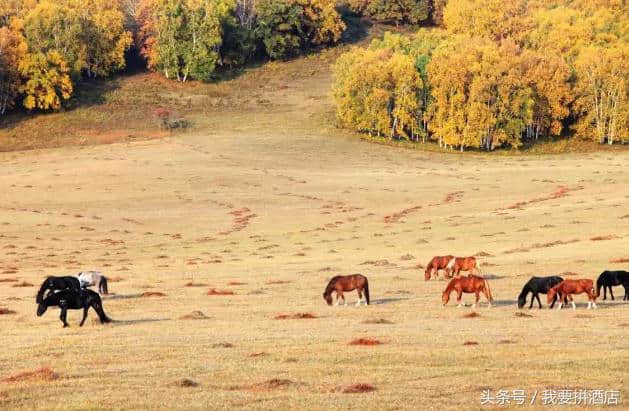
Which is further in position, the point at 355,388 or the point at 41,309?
the point at 41,309

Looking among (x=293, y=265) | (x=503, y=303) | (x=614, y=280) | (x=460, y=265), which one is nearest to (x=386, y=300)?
(x=503, y=303)

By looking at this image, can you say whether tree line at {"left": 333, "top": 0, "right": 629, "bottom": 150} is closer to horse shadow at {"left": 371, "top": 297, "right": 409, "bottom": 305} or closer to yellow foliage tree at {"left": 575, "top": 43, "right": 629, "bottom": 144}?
yellow foliage tree at {"left": 575, "top": 43, "right": 629, "bottom": 144}

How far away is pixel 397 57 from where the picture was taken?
127 m

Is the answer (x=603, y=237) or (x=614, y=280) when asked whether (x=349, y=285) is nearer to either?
(x=614, y=280)

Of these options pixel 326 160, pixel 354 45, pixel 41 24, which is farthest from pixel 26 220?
pixel 354 45

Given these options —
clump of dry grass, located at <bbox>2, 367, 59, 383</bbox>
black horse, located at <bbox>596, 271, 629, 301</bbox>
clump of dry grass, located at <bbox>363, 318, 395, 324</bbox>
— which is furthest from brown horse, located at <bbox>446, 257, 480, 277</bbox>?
clump of dry grass, located at <bbox>2, 367, 59, 383</bbox>

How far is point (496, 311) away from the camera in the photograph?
27844 mm

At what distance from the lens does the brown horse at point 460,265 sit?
1420 inches

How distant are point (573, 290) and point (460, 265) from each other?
843cm

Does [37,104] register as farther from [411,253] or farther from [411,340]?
[411,340]

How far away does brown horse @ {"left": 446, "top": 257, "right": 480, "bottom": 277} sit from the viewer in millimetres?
36062

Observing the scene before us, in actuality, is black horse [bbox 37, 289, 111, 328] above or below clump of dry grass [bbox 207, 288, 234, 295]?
above

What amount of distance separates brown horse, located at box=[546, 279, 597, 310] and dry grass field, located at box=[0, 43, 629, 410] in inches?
21.8

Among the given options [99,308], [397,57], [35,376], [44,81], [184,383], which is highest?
[397,57]
